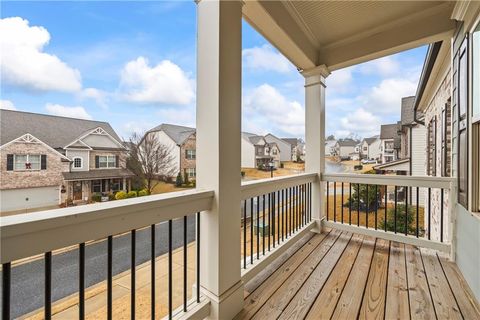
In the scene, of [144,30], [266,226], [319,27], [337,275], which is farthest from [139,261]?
Answer: [319,27]

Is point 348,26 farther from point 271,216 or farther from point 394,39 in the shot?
point 271,216

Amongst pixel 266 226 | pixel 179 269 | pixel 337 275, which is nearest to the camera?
pixel 179 269

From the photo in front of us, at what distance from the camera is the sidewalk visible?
3.45 ft

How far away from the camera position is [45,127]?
2.61ft

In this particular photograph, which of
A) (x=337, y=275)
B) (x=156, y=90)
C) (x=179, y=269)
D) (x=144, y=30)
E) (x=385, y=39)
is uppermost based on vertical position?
(x=385, y=39)

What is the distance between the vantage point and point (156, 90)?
44.0 inches

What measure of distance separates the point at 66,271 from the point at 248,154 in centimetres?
138

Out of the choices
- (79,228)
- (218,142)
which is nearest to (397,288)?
(218,142)

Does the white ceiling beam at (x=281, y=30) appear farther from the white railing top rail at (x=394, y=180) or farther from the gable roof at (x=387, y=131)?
the white railing top rail at (x=394, y=180)

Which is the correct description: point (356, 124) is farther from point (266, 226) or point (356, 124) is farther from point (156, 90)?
point (156, 90)

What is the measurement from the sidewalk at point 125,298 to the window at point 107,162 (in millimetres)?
629

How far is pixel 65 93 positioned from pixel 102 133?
181 mm

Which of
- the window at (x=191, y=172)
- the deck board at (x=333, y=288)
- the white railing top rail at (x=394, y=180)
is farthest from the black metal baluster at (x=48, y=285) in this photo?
the white railing top rail at (x=394, y=180)

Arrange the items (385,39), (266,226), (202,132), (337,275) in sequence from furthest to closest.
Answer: (385,39)
(266,226)
(337,275)
(202,132)
